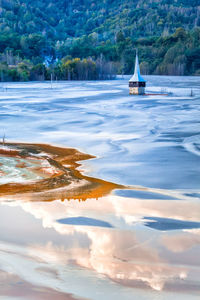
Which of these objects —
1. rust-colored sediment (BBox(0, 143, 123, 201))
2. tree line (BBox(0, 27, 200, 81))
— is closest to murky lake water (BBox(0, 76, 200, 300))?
rust-colored sediment (BBox(0, 143, 123, 201))

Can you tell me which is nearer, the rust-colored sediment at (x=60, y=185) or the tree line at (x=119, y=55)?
the rust-colored sediment at (x=60, y=185)

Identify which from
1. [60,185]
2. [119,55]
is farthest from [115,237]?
[119,55]

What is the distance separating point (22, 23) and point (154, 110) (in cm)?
15962

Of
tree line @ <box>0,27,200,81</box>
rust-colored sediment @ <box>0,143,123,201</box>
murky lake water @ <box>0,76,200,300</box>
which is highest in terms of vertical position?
tree line @ <box>0,27,200,81</box>

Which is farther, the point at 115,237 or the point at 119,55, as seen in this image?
the point at 119,55

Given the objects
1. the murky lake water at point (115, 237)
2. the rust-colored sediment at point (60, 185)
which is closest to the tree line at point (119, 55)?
the rust-colored sediment at point (60, 185)

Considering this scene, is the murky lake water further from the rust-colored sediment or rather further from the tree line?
the tree line

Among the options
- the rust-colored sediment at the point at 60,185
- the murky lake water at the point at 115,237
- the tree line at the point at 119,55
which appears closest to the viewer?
the murky lake water at the point at 115,237

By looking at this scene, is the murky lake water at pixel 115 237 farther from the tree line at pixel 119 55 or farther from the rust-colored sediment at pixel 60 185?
the tree line at pixel 119 55

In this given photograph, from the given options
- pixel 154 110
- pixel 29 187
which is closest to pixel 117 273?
pixel 29 187

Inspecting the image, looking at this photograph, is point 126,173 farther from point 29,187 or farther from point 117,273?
point 117,273

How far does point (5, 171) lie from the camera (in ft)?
39.8

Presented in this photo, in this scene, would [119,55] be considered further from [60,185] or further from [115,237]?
[115,237]

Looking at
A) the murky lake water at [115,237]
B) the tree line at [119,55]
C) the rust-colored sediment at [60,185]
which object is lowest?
the murky lake water at [115,237]
